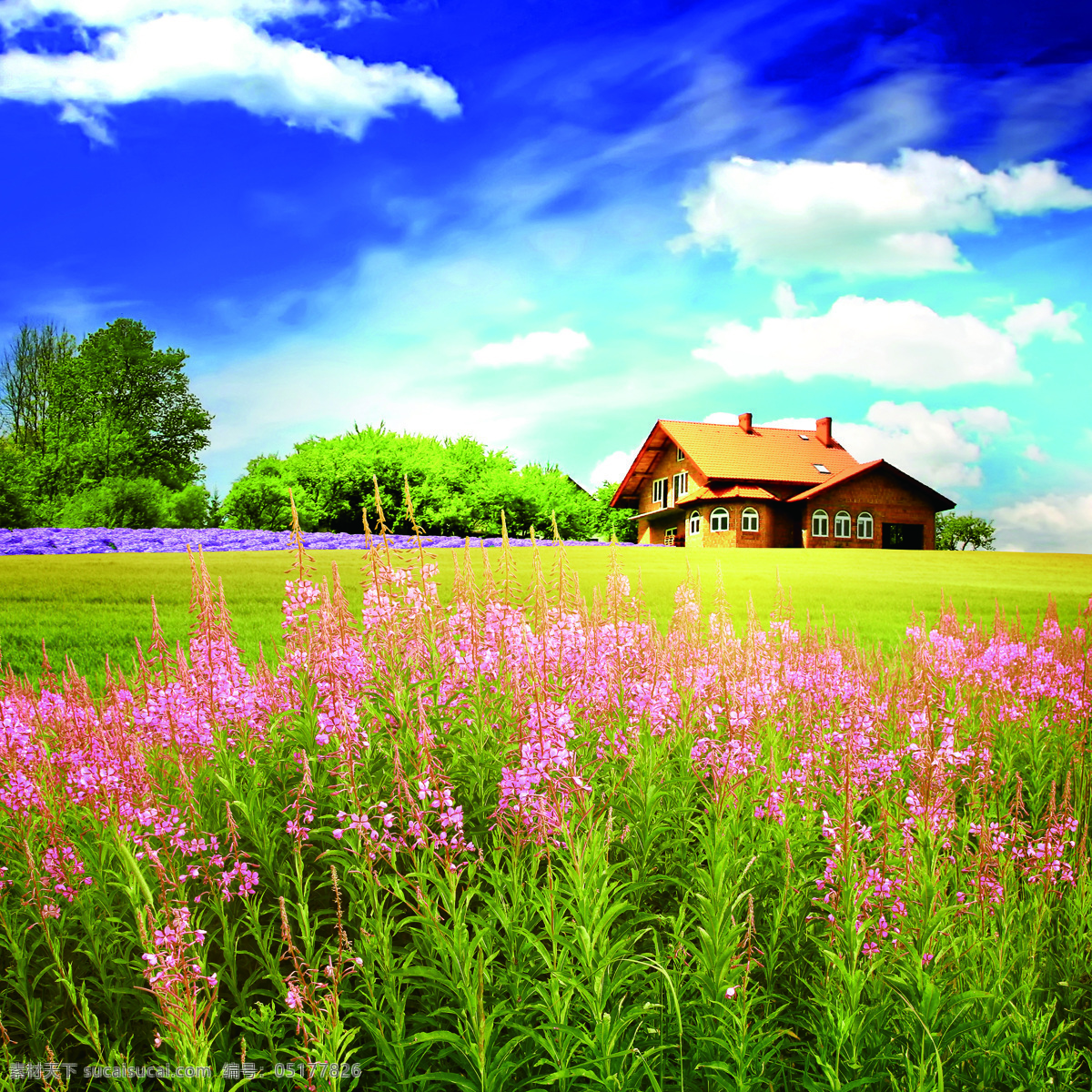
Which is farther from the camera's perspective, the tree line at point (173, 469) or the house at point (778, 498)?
the house at point (778, 498)

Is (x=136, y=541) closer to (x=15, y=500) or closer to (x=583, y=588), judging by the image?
(x=15, y=500)

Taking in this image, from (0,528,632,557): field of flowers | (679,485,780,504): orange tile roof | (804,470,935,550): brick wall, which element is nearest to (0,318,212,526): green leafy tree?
(0,528,632,557): field of flowers

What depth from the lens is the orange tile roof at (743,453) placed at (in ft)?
117

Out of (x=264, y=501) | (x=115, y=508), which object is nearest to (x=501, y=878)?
(x=115, y=508)

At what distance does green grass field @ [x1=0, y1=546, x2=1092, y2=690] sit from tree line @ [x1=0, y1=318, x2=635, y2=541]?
5.33 meters

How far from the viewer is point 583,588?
39.9ft

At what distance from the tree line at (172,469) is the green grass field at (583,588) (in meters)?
5.33

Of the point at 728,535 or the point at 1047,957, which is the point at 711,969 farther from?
the point at 728,535

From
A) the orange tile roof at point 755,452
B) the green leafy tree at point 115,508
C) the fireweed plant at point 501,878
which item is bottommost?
the fireweed plant at point 501,878

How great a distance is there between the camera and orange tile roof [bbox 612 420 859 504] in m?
35.7

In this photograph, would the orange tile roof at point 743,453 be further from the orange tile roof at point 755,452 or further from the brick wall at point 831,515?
the brick wall at point 831,515

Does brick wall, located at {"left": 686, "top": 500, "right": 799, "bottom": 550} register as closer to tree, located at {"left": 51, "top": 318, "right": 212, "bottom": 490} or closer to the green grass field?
the green grass field

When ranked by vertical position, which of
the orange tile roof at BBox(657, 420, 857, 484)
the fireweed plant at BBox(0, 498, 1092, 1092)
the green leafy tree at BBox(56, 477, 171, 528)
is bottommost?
the fireweed plant at BBox(0, 498, 1092, 1092)

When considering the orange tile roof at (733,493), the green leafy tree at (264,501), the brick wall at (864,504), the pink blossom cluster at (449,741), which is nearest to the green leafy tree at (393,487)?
the green leafy tree at (264,501)
